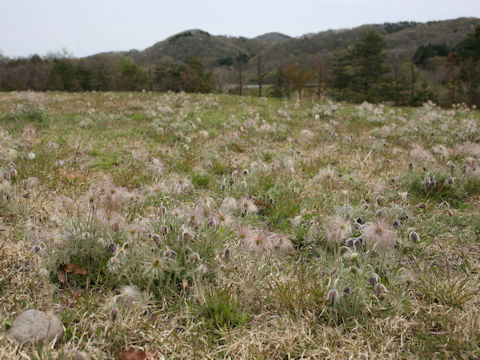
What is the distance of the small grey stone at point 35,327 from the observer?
190 centimetres

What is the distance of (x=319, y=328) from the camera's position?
218cm

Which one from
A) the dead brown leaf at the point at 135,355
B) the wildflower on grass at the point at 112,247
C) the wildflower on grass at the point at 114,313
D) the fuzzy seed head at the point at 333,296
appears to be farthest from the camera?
the wildflower on grass at the point at 112,247

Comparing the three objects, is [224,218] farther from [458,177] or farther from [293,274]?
[458,177]

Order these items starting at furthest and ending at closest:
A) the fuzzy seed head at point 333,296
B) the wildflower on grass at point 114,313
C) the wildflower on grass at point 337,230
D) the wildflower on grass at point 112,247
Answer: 1. the wildflower on grass at point 337,230
2. the wildflower on grass at point 112,247
3. the fuzzy seed head at point 333,296
4. the wildflower on grass at point 114,313

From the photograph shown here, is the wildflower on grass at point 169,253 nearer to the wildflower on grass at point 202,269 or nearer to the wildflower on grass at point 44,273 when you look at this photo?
the wildflower on grass at point 202,269

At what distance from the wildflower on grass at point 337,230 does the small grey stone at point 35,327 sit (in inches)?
89.4

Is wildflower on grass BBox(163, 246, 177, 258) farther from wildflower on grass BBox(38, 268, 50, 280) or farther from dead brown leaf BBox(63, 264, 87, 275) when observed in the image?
wildflower on grass BBox(38, 268, 50, 280)

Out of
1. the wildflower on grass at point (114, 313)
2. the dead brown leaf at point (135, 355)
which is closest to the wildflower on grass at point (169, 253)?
the wildflower on grass at point (114, 313)

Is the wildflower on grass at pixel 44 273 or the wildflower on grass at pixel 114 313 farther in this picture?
the wildflower on grass at pixel 44 273

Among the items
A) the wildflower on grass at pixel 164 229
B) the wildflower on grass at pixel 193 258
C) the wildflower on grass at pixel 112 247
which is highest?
the wildflower on grass at pixel 164 229

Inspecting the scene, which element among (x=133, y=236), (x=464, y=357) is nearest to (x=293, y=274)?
(x=464, y=357)

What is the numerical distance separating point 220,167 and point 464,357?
14.1 ft

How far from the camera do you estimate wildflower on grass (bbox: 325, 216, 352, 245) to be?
2.86 metres

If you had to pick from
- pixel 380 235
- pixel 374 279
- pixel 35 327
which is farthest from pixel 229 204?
pixel 35 327
